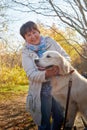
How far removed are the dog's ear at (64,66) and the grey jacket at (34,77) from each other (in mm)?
239

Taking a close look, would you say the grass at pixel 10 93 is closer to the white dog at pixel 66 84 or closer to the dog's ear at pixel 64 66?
the white dog at pixel 66 84

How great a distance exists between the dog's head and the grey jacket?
4.3 inches

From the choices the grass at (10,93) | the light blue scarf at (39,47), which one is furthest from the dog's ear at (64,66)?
the grass at (10,93)

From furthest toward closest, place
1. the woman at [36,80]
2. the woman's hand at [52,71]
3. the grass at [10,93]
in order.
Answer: the grass at [10,93] < the woman at [36,80] < the woman's hand at [52,71]

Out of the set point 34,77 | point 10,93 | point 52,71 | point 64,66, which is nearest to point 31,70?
point 34,77

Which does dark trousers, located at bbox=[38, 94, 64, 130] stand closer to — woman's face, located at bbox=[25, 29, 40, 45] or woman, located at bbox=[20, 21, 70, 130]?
woman, located at bbox=[20, 21, 70, 130]

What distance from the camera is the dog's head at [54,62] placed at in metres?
4.04

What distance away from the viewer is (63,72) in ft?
13.5

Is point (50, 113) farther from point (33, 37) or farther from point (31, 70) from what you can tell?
point (33, 37)

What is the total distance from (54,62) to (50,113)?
0.78 metres

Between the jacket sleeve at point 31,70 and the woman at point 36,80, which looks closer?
the jacket sleeve at point 31,70

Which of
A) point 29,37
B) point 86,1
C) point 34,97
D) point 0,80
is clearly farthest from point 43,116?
point 0,80

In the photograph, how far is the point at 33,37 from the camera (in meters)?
4.26

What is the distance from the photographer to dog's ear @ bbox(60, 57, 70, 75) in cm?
403
